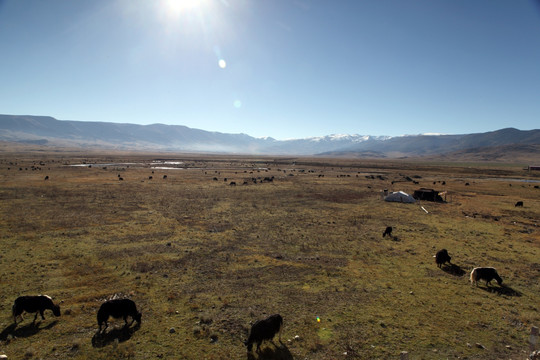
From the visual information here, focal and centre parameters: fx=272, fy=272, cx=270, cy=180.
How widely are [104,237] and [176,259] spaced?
24.4 ft

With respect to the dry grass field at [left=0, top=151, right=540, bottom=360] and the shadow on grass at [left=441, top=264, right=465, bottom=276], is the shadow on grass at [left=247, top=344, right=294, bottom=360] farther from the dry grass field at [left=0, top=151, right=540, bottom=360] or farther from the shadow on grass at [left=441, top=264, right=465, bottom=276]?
the shadow on grass at [left=441, top=264, right=465, bottom=276]

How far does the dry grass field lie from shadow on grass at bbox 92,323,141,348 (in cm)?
6

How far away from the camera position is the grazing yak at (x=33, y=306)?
974 cm

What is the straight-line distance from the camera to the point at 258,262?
1600 centimetres

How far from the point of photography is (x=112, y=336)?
946 cm

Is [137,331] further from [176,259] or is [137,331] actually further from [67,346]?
[176,259]

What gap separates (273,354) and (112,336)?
564cm

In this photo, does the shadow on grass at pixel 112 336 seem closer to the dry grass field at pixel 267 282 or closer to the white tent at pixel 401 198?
the dry grass field at pixel 267 282

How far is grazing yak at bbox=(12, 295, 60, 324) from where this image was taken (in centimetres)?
974

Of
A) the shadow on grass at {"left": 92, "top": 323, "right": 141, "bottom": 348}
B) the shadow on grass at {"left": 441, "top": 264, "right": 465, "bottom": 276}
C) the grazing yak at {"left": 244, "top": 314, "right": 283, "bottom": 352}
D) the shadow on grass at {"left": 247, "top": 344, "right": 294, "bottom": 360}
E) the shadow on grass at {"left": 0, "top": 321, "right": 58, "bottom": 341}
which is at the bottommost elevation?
the shadow on grass at {"left": 247, "top": 344, "right": 294, "bottom": 360}

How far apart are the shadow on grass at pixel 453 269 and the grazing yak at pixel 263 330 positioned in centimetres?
1139

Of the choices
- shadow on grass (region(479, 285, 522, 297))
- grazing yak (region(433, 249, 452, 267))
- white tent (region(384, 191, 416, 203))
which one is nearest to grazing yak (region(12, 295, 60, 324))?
grazing yak (region(433, 249, 452, 267))

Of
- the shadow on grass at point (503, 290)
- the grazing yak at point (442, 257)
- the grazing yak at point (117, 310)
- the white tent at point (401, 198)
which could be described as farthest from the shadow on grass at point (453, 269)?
the white tent at point (401, 198)

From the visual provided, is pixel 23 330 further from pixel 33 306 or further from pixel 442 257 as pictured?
pixel 442 257
